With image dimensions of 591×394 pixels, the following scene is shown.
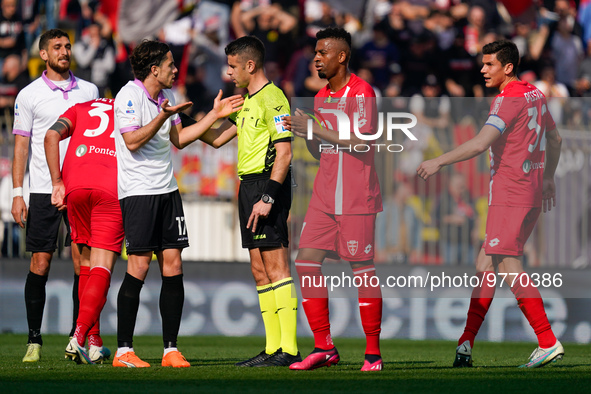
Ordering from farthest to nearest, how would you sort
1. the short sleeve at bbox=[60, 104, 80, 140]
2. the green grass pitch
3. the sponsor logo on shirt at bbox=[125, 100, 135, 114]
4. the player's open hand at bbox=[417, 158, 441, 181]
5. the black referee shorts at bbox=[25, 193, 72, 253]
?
the black referee shorts at bbox=[25, 193, 72, 253] → the short sleeve at bbox=[60, 104, 80, 140] → the sponsor logo on shirt at bbox=[125, 100, 135, 114] → the player's open hand at bbox=[417, 158, 441, 181] → the green grass pitch

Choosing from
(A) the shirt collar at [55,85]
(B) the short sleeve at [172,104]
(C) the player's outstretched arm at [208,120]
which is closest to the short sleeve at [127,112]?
(B) the short sleeve at [172,104]

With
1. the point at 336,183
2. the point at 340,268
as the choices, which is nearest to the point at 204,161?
the point at 340,268

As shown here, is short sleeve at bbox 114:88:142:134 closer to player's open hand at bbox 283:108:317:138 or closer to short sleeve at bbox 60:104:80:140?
short sleeve at bbox 60:104:80:140

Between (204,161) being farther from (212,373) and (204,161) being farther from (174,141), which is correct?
(212,373)

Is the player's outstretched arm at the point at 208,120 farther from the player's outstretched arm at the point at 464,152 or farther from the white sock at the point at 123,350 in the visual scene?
the white sock at the point at 123,350

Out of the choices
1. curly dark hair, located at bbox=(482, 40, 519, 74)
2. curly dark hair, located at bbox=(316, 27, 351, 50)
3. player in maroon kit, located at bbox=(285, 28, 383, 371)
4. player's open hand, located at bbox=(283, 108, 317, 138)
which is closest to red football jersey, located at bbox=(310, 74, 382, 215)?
player in maroon kit, located at bbox=(285, 28, 383, 371)

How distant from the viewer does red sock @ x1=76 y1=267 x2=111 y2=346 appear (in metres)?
6.46

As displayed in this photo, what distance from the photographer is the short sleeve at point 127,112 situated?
21.0 feet

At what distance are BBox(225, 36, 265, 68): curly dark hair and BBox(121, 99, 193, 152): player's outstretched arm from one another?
621 millimetres

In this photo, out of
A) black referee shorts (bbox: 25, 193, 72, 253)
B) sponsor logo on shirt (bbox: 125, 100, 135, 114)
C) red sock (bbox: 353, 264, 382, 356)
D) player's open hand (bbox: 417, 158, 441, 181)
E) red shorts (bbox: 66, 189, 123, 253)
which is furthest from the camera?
black referee shorts (bbox: 25, 193, 72, 253)

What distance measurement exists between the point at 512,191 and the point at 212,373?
8.10ft

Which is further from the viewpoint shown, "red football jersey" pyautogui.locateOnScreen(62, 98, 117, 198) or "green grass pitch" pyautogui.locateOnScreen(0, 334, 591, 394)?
"red football jersey" pyautogui.locateOnScreen(62, 98, 117, 198)

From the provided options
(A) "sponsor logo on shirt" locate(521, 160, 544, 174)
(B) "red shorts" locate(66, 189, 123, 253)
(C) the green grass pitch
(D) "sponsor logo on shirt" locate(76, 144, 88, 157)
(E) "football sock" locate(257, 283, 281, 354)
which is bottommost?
(C) the green grass pitch

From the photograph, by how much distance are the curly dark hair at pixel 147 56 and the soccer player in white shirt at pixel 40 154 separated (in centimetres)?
106
